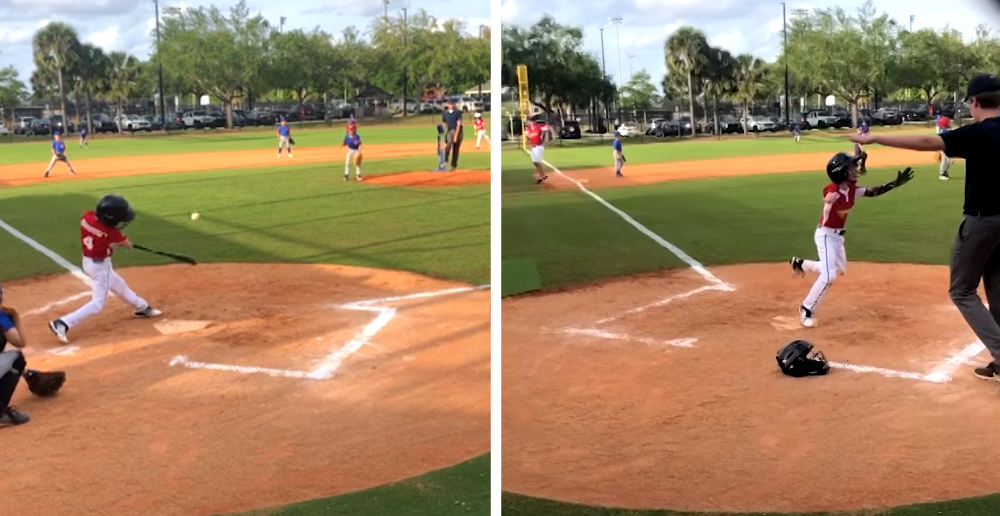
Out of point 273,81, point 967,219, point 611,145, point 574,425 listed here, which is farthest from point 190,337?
point 967,219

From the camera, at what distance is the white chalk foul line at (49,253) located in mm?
2961

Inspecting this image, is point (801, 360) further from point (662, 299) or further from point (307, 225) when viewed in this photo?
point (307, 225)

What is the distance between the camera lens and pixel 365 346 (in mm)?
3324

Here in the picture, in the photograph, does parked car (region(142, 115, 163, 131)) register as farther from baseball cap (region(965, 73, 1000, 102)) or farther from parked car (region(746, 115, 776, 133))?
baseball cap (region(965, 73, 1000, 102))

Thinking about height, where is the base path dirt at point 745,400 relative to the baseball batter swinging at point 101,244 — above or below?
below

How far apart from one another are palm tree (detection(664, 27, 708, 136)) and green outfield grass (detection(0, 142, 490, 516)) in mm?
1027

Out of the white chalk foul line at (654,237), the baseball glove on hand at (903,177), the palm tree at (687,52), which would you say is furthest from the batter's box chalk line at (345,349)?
the baseball glove on hand at (903,177)

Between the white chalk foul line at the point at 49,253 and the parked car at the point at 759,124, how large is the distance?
2676 millimetres

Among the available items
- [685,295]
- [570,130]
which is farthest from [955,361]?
[570,130]

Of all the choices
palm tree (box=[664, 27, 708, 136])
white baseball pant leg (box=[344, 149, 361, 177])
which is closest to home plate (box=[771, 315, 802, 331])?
palm tree (box=[664, 27, 708, 136])

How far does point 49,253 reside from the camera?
299 centimetres

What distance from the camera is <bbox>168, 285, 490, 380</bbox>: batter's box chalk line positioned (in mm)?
3080

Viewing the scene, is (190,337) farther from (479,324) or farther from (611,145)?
(611,145)

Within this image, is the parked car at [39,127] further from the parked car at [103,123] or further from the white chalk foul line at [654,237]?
the white chalk foul line at [654,237]
